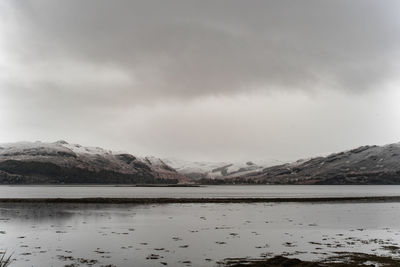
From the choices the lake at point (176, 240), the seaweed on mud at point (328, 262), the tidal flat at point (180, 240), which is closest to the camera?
the seaweed on mud at point (328, 262)

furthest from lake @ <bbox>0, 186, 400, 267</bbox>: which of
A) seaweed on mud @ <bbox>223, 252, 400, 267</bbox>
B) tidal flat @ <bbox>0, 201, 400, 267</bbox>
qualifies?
seaweed on mud @ <bbox>223, 252, 400, 267</bbox>

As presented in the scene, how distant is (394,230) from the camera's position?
5959 cm

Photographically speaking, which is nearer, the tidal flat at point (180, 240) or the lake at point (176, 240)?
the tidal flat at point (180, 240)

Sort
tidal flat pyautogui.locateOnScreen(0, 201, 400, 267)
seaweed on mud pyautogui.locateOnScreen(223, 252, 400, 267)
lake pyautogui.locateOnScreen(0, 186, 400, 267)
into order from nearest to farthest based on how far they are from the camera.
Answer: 1. seaweed on mud pyautogui.locateOnScreen(223, 252, 400, 267)
2. tidal flat pyautogui.locateOnScreen(0, 201, 400, 267)
3. lake pyautogui.locateOnScreen(0, 186, 400, 267)

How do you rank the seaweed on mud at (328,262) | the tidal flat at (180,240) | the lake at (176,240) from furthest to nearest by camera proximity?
1. the lake at (176,240)
2. the tidal flat at (180,240)
3. the seaweed on mud at (328,262)

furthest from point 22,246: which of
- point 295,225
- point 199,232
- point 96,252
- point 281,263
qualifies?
point 295,225

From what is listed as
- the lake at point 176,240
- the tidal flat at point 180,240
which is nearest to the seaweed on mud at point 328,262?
the tidal flat at point 180,240

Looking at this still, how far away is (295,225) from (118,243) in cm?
3086

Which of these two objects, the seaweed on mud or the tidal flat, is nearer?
the seaweed on mud

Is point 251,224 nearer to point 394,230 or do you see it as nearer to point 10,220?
point 394,230

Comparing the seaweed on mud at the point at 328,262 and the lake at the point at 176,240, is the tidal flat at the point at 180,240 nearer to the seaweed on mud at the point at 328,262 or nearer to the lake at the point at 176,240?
the lake at the point at 176,240

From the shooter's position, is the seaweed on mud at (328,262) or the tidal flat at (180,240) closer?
the seaweed on mud at (328,262)

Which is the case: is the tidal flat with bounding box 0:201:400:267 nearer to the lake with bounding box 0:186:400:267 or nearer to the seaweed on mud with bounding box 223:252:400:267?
the lake with bounding box 0:186:400:267

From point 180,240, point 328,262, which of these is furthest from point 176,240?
point 328,262
